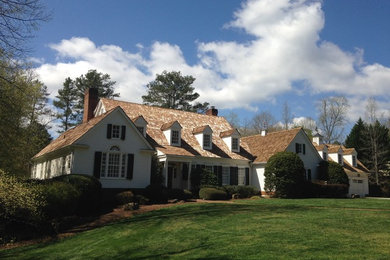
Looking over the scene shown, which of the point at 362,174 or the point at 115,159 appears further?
the point at 362,174

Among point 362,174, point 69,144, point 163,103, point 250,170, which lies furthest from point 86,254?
point 163,103

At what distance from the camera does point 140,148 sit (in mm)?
21812

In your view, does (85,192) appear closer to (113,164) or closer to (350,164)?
(113,164)

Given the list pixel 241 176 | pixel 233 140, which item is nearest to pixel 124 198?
pixel 241 176

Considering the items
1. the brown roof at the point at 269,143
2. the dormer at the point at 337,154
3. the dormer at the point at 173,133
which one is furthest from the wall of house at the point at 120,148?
the dormer at the point at 337,154

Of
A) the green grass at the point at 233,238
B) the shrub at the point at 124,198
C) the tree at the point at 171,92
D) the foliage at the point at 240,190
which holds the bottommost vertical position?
the green grass at the point at 233,238

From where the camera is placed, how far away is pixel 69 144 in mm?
19891

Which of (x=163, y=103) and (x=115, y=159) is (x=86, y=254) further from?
(x=163, y=103)

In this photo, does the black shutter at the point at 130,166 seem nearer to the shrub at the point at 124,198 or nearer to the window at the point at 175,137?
the shrub at the point at 124,198

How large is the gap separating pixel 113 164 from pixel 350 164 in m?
28.1

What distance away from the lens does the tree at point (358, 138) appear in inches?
1735

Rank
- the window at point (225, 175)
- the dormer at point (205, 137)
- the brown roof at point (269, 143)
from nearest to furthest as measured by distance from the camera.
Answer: the window at point (225, 175) → the dormer at point (205, 137) → the brown roof at point (269, 143)

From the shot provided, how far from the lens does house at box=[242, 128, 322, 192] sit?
2880 cm

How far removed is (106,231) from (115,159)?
8713 mm
